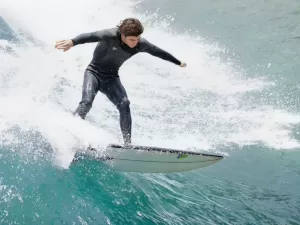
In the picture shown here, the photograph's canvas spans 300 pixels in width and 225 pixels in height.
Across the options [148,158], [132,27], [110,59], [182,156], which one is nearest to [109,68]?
[110,59]

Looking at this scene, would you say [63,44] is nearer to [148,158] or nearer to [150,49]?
[150,49]

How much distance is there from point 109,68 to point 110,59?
178 millimetres

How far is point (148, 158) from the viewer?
5.51 meters

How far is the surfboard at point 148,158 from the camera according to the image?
5332mm

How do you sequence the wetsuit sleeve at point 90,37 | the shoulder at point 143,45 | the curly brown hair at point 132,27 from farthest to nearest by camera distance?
the shoulder at point 143,45, the wetsuit sleeve at point 90,37, the curly brown hair at point 132,27

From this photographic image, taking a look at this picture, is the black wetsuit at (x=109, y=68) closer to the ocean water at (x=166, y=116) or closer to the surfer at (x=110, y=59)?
the surfer at (x=110, y=59)

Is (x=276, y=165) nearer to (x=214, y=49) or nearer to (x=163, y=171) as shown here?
(x=163, y=171)

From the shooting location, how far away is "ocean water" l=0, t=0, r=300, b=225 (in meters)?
4.93

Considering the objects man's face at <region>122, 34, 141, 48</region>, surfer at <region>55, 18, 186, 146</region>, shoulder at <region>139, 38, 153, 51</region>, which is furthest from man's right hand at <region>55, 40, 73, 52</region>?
shoulder at <region>139, 38, 153, 51</region>

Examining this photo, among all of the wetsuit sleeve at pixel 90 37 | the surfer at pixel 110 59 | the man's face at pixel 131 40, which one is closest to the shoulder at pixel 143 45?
the surfer at pixel 110 59

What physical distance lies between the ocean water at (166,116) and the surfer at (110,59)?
0.37 m

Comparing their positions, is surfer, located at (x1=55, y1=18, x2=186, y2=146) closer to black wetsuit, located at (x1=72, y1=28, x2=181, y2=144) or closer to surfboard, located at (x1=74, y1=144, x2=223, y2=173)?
black wetsuit, located at (x1=72, y1=28, x2=181, y2=144)

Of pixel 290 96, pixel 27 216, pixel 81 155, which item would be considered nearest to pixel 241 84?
pixel 290 96

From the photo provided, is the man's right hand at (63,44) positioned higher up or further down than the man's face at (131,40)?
further down
